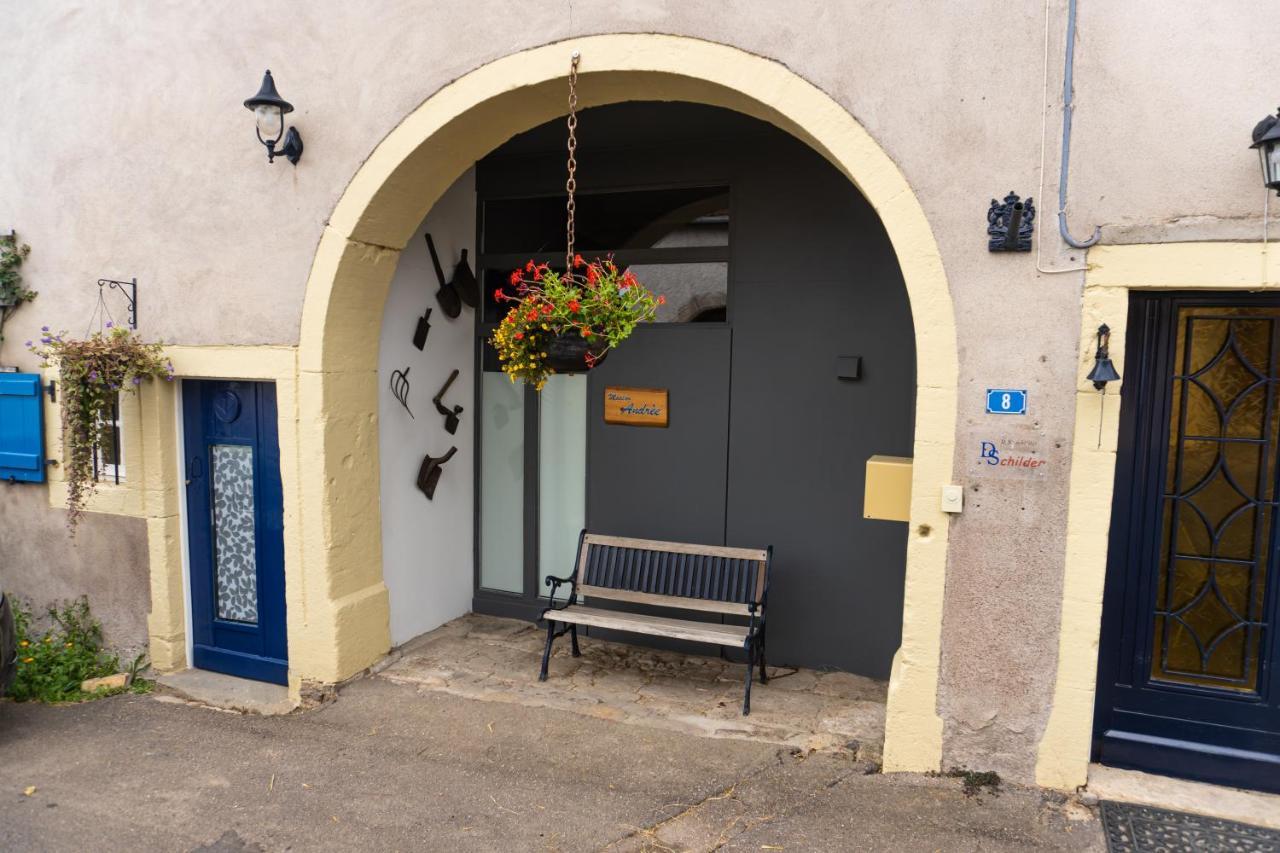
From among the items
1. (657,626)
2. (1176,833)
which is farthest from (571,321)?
(1176,833)

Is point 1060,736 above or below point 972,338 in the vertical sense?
below

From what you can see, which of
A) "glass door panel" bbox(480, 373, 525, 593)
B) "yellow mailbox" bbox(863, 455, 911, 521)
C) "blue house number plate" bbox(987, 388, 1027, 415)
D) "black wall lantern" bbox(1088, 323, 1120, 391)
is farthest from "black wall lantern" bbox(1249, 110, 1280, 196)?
"glass door panel" bbox(480, 373, 525, 593)

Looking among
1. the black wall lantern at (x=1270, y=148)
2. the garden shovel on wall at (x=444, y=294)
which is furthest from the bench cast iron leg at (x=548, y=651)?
the black wall lantern at (x=1270, y=148)

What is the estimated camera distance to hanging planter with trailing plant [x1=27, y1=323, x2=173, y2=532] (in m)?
5.09

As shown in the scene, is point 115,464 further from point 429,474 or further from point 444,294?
point 444,294

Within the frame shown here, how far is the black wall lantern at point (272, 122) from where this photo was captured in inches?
182

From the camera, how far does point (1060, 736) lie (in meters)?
3.71

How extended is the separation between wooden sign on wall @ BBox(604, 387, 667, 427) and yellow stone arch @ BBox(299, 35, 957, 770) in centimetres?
151

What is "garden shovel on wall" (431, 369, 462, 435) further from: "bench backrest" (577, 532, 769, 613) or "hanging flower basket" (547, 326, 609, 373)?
"hanging flower basket" (547, 326, 609, 373)

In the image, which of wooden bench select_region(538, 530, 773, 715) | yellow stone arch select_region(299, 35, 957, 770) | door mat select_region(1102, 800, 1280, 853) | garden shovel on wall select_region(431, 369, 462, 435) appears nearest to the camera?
door mat select_region(1102, 800, 1280, 853)

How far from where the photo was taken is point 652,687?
506cm

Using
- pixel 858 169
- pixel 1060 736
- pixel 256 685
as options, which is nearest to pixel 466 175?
pixel 858 169

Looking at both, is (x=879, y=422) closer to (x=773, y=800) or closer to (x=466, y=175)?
(x=773, y=800)

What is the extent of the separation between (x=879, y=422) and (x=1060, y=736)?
1.96 m
